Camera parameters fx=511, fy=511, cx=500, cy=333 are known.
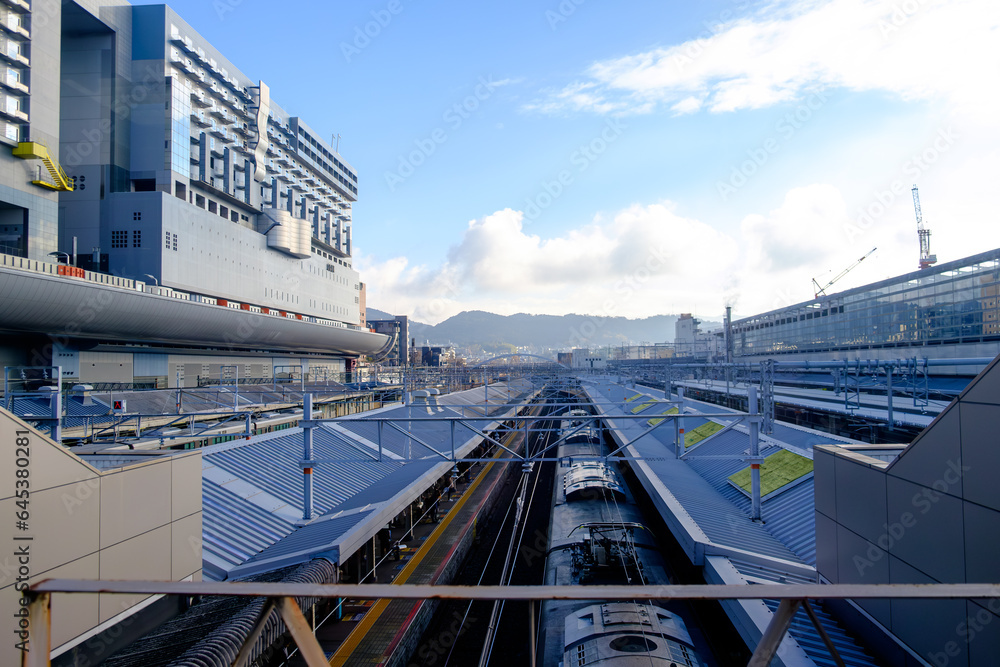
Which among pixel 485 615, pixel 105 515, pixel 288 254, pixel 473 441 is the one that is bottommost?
pixel 485 615

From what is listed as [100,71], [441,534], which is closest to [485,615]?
[441,534]

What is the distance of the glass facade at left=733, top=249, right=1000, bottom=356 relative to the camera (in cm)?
2111

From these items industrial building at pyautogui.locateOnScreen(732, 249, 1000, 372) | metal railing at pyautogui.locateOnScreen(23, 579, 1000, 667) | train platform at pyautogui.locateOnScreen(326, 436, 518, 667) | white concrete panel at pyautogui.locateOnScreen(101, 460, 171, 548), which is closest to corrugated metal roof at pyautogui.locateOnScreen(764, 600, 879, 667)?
metal railing at pyautogui.locateOnScreen(23, 579, 1000, 667)

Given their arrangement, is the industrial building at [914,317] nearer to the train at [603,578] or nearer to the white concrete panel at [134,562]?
the train at [603,578]

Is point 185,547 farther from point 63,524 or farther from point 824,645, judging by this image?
point 824,645

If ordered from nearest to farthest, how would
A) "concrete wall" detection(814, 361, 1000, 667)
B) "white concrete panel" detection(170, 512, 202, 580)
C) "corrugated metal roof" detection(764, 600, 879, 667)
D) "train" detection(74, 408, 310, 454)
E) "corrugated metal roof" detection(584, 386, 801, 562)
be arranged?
"concrete wall" detection(814, 361, 1000, 667)
"corrugated metal roof" detection(764, 600, 879, 667)
"white concrete panel" detection(170, 512, 202, 580)
"corrugated metal roof" detection(584, 386, 801, 562)
"train" detection(74, 408, 310, 454)

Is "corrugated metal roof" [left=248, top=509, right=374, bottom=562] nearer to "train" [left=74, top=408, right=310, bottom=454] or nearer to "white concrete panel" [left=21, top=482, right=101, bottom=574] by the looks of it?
"train" [left=74, top=408, right=310, bottom=454]

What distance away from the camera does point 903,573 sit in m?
5.09

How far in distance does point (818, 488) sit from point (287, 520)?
10.6 metres

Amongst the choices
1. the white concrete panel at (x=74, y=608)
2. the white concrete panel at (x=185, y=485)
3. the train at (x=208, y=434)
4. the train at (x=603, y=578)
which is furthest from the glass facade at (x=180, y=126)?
the white concrete panel at (x=74, y=608)

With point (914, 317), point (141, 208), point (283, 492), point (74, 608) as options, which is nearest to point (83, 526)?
point (74, 608)

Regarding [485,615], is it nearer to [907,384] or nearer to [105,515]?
[105,515]

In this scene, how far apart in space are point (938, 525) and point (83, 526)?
807 cm

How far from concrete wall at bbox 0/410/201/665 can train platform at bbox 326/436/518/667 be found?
14.6 feet
